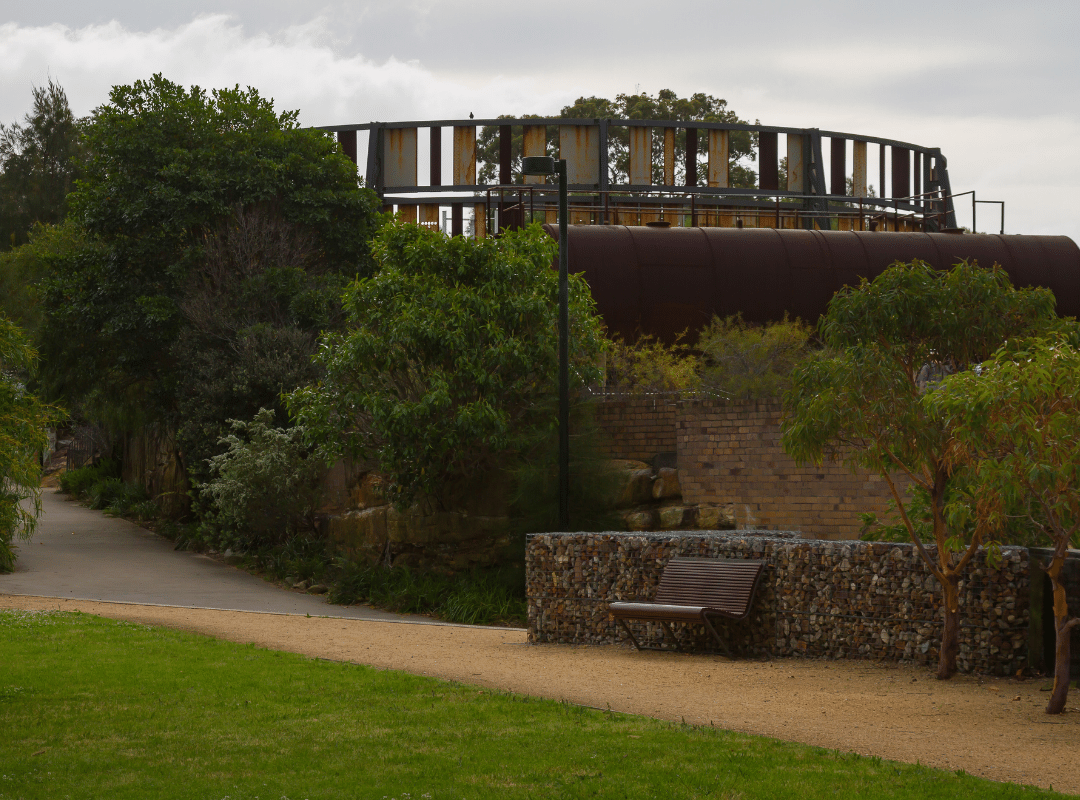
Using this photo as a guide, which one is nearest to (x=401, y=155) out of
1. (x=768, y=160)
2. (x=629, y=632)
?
(x=768, y=160)

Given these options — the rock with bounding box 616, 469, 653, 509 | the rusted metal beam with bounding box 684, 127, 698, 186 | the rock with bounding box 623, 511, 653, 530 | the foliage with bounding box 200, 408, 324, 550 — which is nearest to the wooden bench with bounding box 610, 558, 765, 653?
the rock with bounding box 623, 511, 653, 530

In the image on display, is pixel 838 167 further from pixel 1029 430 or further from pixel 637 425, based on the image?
pixel 1029 430

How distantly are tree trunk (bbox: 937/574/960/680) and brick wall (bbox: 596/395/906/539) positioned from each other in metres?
6.41

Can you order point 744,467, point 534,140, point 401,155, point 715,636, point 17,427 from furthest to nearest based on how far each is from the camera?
point 401,155 < point 534,140 < point 744,467 < point 715,636 < point 17,427

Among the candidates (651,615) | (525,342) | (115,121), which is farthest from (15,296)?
(651,615)

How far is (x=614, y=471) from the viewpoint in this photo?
17656 mm

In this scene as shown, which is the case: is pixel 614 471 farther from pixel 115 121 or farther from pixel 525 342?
pixel 115 121

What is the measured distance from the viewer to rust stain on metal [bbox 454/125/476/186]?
36062 mm

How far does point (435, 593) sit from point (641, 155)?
882 inches

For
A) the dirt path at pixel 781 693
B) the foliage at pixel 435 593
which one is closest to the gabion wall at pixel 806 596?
the dirt path at pixel 781 693

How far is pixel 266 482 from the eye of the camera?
2059 centimetres

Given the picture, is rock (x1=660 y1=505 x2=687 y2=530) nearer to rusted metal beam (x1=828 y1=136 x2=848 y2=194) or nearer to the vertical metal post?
the vertical metal post

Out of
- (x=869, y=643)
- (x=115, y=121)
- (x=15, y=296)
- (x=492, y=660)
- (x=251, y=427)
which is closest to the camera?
(x=869, y=643)

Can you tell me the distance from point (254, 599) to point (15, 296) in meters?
18.7
